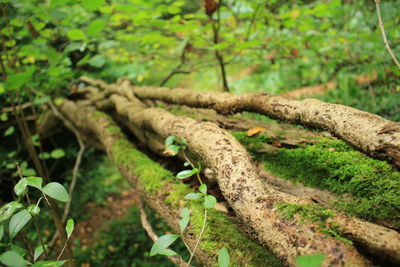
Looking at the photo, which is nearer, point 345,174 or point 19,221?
point 19,221

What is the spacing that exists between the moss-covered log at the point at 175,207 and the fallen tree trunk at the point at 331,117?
561mm

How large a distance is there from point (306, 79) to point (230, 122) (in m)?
4.98

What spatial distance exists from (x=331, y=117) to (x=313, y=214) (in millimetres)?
410

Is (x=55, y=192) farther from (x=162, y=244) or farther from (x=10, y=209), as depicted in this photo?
(x=162, y=244)

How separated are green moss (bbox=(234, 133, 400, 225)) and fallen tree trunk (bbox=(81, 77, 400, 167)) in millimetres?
347

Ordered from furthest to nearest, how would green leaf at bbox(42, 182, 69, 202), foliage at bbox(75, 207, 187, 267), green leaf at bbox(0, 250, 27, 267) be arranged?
foliage at bbox(75, 207, 187, 267) → green leaf at bbox(42, 182, 69, 202) → green leaf at bbox(0, 250, 27, 267)

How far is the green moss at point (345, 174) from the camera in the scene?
1.09 m

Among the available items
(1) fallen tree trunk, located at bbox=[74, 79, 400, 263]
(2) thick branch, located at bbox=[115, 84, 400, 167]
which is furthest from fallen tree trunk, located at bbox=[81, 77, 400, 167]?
(1) fallen tree trunk, located at bbox=[74, 79, 400, 263]

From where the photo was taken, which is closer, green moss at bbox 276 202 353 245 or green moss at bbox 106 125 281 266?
green moss at bbox 276 202 353 245

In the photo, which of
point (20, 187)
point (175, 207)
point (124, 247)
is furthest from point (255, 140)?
point (124, 247)

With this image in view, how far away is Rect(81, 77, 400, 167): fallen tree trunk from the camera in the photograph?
0.81 m

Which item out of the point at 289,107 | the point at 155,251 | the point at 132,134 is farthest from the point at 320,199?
the point at 132,134

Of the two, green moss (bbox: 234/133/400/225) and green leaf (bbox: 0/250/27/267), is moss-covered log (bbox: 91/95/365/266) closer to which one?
green moss (bbox: 234/133/400/225)

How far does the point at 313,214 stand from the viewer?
0.88 m
